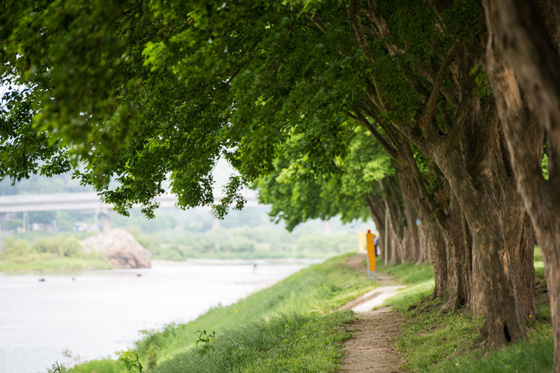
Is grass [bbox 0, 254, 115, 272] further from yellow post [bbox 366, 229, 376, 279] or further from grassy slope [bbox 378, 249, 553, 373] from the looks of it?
grassy slope [bbox 378, 249, 553, 373]

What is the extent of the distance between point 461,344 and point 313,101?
174 inches

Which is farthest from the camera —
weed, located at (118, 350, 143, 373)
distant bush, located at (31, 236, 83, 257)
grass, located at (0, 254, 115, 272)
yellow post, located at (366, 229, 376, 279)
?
distant bush, located at (31, 236, 83, 257)

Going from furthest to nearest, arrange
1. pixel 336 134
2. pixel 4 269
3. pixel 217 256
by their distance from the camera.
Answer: pixel 217 256, pixel 4 269, pixel 336 134

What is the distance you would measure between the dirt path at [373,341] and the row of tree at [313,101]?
1580 mm

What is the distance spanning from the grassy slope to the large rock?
83119 millimetres

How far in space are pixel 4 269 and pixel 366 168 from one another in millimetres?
65699

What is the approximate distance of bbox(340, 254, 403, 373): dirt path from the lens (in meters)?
9.89

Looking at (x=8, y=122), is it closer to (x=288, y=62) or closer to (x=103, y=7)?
(x=288, y=62)

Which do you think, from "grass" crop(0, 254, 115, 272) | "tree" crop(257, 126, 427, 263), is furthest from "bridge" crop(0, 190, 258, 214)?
"tree" crop(257, 126, 427, 263)

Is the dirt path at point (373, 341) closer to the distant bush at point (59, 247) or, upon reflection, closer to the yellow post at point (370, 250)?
the yellow post at point (370, 250)

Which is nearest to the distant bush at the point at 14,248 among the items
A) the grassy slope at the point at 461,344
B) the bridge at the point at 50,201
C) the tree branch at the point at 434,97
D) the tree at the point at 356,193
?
the bridge at the point at 50,201

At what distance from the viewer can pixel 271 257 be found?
13962 centimetres

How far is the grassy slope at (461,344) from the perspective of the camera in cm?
736

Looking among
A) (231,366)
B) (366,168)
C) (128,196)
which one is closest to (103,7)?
(128,196)
